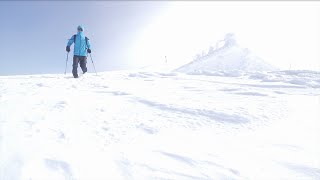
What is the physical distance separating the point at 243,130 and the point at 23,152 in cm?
274

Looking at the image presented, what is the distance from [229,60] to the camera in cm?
4506

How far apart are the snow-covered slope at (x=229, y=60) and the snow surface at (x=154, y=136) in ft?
114

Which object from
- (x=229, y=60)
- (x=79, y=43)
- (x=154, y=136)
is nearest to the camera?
(x=154, y=136)

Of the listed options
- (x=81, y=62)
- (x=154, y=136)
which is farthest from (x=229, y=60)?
(x=154, y=136)

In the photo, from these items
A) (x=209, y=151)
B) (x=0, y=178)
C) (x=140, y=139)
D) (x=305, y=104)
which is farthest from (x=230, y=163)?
(x=305, y=104)

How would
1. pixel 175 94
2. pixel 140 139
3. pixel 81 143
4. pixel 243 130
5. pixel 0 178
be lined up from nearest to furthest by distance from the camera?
pixel 0 178, pixel 81 143, pixel 140 139, pixel 243 130, pixel 175 94

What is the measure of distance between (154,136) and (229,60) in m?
43.2

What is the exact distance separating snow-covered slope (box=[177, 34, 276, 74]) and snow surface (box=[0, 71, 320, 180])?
Result: 34694 mm

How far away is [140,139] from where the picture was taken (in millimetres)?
3457

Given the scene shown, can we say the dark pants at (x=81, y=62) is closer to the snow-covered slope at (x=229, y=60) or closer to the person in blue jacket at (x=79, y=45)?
the person in blue jacket at (x=79, y=45)

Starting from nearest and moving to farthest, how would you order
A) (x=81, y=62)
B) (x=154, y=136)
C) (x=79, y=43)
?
(x=154, y=136) → (x=79, y=43) → (x=81, y=62)

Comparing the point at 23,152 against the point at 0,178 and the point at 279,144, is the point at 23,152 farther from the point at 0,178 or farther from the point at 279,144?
the point at 279,144

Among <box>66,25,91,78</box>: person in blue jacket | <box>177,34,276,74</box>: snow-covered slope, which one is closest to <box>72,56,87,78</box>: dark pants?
<box>66,25,91,78</box>: person in blue jacket

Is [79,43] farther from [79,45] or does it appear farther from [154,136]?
[154,136]
